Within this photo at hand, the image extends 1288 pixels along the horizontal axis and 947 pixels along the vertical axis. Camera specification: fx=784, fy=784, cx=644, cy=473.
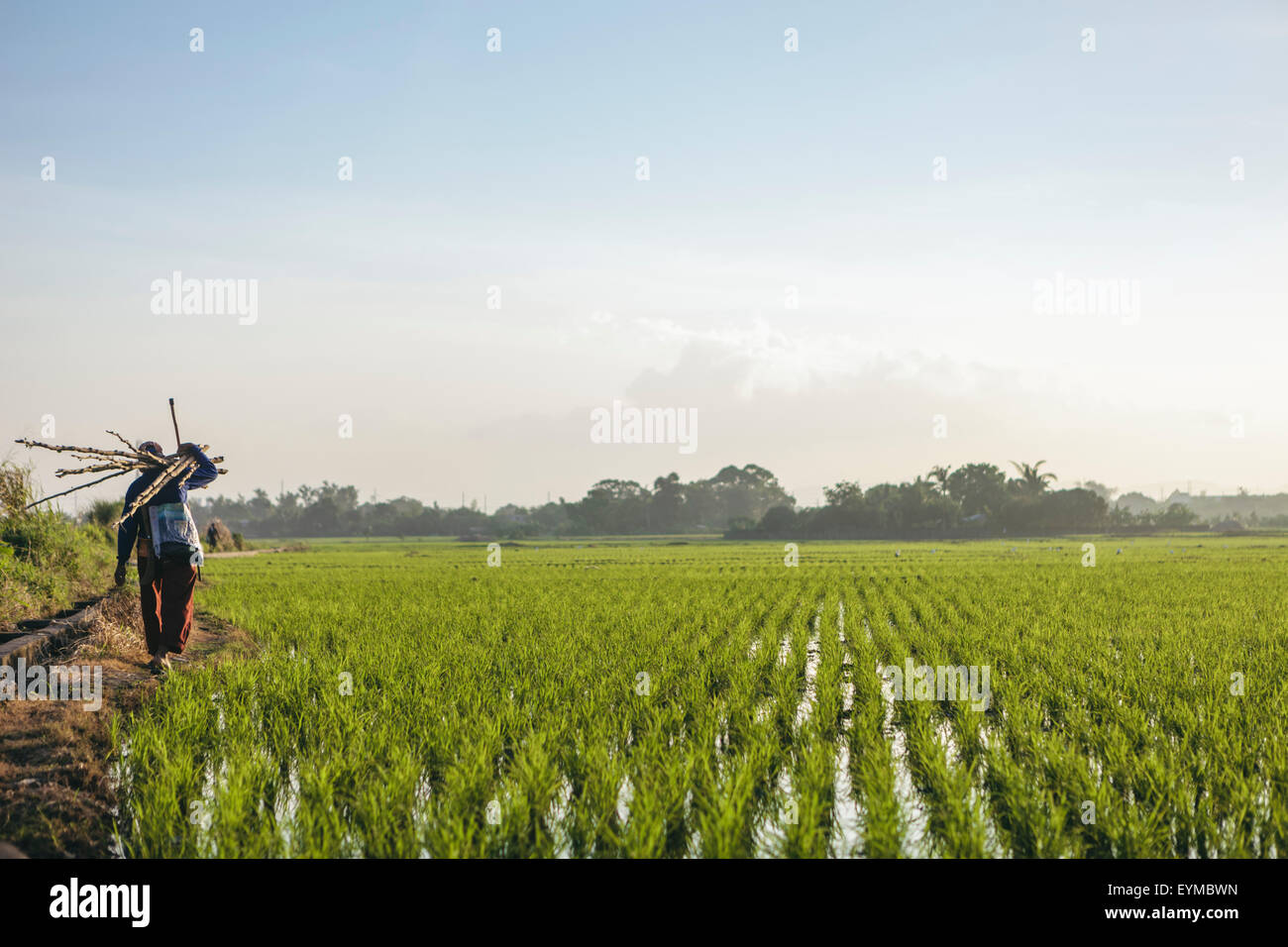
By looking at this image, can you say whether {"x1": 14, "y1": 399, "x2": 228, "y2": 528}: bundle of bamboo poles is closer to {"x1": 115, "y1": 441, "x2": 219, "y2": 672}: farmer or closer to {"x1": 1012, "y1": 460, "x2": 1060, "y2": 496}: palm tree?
{"x1": 115, "y1": 441, "x2": 219, "y2": 672}: farmer

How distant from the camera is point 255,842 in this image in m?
3.16

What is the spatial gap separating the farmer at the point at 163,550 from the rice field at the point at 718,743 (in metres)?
0.48

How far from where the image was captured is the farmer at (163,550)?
6.12 meters

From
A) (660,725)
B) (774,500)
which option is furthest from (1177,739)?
(774,500)

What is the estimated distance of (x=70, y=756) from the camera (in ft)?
14.1

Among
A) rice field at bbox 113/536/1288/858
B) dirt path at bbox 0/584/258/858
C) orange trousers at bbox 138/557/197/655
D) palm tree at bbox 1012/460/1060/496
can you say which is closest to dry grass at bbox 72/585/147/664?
dirt path at bbox 0/584/258/858

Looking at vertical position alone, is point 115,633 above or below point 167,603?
below

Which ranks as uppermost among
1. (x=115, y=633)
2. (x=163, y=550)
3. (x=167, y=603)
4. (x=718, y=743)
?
(x=163, y=550)

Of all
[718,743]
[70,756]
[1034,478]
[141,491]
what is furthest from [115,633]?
[1034,478]

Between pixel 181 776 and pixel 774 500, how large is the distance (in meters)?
93.6

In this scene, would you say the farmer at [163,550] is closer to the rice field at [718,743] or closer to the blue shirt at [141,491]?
the blue shirt at [141,491]

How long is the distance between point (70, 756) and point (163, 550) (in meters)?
2.15

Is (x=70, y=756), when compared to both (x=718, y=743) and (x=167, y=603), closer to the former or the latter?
(x=167, y=603)
